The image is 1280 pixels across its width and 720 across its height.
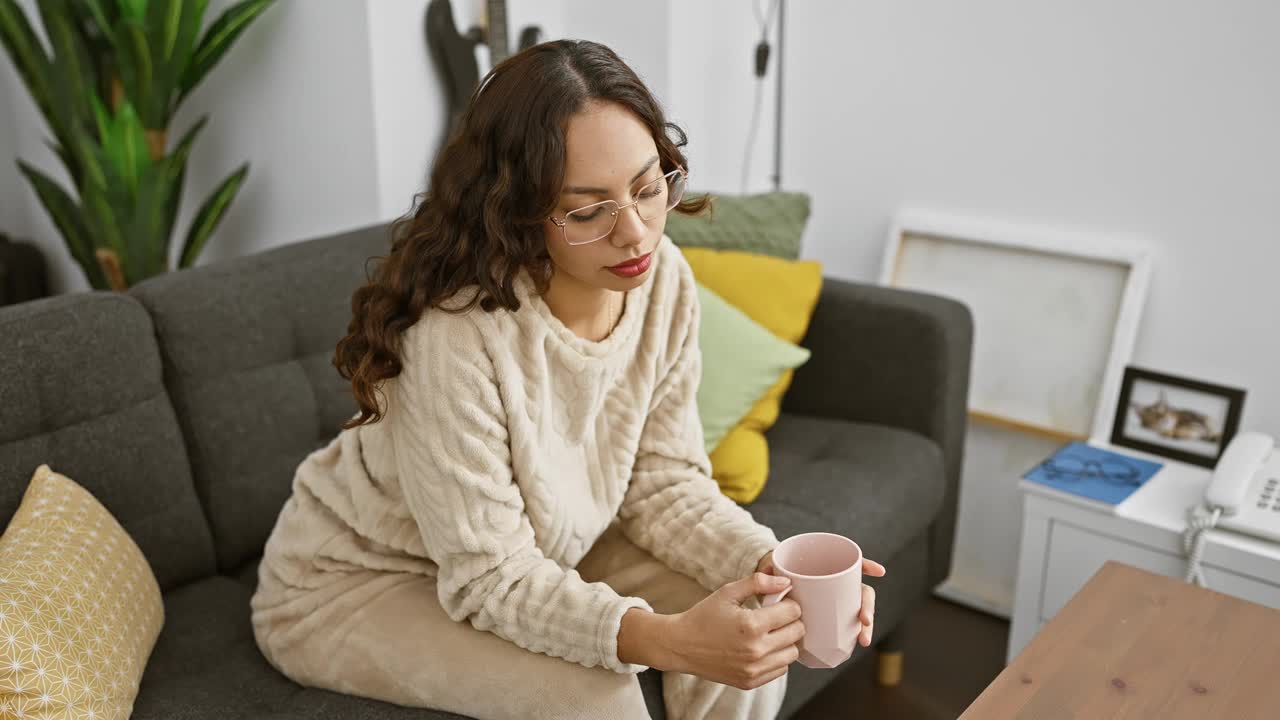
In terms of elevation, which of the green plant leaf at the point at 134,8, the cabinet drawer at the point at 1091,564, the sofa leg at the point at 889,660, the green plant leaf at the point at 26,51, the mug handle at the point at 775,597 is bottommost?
the sofa leg at the point at 889,660

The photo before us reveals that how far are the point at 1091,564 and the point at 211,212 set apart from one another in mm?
1852

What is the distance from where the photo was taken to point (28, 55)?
8.09ft

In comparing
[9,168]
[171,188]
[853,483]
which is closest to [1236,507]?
[853,483]

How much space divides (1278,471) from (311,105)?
6.44ft

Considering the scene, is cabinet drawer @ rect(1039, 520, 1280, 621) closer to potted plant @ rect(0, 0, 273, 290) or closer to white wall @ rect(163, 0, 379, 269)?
white wall @ rect(163, 0, 379, 269)

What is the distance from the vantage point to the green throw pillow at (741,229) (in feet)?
7.30

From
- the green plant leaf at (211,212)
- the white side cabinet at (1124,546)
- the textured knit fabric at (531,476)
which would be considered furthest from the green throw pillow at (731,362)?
the green plant leaf at (211,212)

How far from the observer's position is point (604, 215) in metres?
1.25

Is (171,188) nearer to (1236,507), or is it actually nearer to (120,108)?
(120,108)

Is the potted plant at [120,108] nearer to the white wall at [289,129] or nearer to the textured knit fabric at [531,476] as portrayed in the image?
the white wall at [289,129]

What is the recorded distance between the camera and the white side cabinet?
1782 mm

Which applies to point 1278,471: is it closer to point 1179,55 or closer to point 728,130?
point 1179,55

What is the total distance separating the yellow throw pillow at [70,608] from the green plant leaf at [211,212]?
1109 mm

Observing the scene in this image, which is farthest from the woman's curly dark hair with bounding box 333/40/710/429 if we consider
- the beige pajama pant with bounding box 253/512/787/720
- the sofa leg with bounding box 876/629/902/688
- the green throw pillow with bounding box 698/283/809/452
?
the sofa leg with bounding box 876/629/902/688
